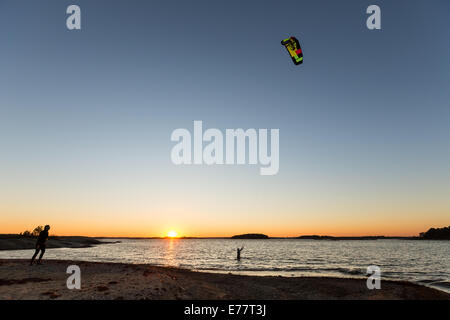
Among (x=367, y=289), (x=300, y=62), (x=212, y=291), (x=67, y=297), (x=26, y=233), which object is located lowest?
(x=26, y=233)

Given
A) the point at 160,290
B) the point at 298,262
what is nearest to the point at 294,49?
the point at 160,290

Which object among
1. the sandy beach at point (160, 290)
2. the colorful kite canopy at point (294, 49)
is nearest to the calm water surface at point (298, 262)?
the sandy beach at point (160, 290)

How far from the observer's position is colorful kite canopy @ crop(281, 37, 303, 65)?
26.0 m

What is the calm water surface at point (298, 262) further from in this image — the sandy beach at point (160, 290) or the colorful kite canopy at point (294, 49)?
the colorful kite canopy at point (294, 49)

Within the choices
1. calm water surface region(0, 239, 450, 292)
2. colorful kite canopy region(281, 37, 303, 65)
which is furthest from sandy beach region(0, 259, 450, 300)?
colorful kite canopy region(281, 37, 303, 65)

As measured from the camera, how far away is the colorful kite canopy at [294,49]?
2597 centimetres

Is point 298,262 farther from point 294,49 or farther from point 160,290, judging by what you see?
point 160,290

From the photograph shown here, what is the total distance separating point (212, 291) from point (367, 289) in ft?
37.8

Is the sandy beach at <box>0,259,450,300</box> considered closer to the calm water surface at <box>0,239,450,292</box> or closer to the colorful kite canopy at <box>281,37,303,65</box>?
the calm water surface at <box>0,239,450,292</box>

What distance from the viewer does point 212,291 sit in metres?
16.3
